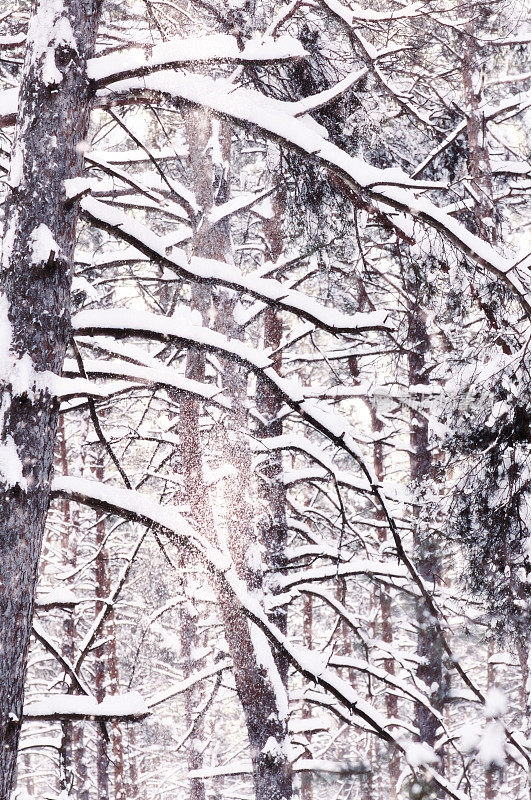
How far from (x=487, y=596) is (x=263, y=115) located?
4.88 m

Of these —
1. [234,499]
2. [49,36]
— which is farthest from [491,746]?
[49,36]

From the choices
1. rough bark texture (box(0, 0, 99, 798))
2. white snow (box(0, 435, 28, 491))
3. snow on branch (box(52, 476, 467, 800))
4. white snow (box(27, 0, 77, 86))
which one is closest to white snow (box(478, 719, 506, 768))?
snow on branch (box(52, 476, 467, 800))

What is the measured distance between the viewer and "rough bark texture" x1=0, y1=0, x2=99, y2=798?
2471 mm

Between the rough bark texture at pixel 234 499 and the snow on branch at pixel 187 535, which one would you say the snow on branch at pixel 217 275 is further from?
the rough bark texture at pixel 234 499

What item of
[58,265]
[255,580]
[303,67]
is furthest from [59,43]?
[255,580]

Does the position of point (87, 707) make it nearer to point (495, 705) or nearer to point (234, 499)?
point (495, 705)

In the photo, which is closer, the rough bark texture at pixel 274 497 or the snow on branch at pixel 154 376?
the snow on branch at pixel 154 376

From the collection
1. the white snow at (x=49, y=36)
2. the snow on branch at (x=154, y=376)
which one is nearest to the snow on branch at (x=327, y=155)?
the white snow at (x=49, y=36)

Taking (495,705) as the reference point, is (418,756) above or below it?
below

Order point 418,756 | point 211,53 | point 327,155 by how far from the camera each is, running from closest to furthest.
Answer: point 211,53 < point 327,155 < point 418,756

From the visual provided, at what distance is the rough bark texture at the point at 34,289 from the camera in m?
2.47

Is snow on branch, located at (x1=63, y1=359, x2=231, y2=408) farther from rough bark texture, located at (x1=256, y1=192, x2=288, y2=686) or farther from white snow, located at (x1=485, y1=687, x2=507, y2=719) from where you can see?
rough bark texture, located at (x1=256, y1=192, x2=288, y2=686)

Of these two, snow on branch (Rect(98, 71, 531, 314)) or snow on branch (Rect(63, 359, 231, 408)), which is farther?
snow on branch (Rect(63, 359, 231, 408))

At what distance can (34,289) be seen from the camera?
262 cm
